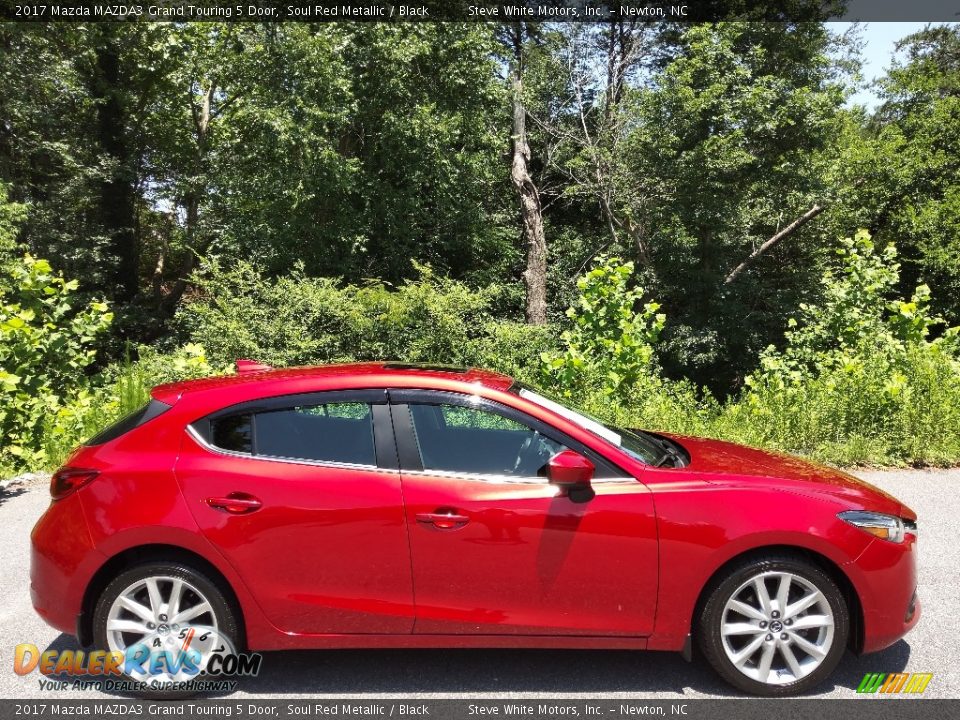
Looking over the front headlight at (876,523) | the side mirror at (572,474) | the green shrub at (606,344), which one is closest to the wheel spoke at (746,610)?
the front headlight at (876,523)

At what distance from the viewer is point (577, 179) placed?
2100 centimetres

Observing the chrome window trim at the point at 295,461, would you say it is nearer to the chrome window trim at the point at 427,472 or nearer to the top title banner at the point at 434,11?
the chrome window trim at the point at 427,472

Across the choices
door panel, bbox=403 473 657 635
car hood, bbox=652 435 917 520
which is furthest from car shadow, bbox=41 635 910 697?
car hood, bbox=652 435 917 520

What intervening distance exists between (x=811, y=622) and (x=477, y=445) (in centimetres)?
177

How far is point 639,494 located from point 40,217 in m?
21.1

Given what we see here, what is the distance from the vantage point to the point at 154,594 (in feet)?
11.1

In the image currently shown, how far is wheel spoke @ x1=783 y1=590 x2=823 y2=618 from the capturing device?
11.1ft

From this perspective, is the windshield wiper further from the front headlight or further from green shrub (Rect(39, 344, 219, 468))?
green shrub (Rect(39, 344, 219, 468))

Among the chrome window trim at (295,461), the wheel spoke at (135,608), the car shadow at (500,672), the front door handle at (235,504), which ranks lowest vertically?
the car shadow at (500,672)

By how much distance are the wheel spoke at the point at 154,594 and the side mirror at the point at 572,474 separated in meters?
1.87

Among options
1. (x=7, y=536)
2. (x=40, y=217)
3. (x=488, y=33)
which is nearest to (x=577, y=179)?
(x=488, y=33)

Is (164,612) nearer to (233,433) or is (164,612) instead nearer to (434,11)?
(233,433)

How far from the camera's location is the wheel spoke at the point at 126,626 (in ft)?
11.1

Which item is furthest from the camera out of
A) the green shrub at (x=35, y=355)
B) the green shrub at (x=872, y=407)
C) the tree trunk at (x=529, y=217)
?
the tree trunk at (x=529, y=217)
